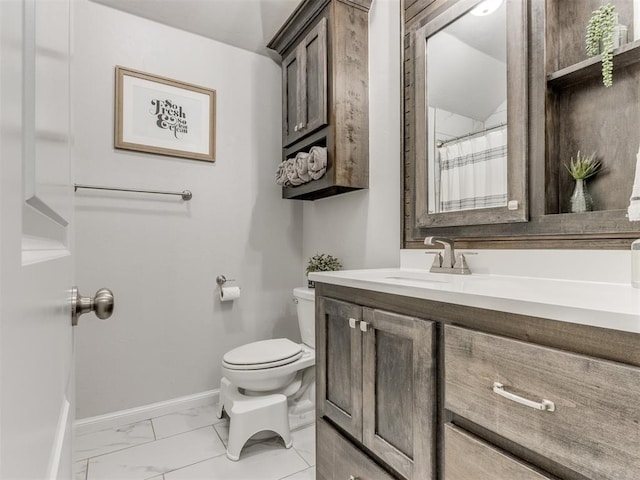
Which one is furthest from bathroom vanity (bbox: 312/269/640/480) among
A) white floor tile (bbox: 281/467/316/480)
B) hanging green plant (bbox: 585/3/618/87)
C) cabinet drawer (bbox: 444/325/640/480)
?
hanging green plant (bbox: 585/3/618/87)

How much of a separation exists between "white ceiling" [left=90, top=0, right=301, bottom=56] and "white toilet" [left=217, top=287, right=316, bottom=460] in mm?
1687

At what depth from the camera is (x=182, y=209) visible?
2.16m

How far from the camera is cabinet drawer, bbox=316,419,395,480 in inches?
42.6

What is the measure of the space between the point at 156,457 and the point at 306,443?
72 cm

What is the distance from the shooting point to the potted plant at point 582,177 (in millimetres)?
1068

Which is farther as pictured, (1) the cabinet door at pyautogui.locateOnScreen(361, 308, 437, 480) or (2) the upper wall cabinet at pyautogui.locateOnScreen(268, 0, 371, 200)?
(2) the upper wall cabinet at pyautogui.locateOnScreen(268, 0, 371, 200)

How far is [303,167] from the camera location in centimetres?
194

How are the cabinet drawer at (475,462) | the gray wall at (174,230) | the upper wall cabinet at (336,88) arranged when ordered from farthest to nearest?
the gray wall at (174,230) < the upper wall cabinet at (336,88) < the cabinet drawer at (475,462)

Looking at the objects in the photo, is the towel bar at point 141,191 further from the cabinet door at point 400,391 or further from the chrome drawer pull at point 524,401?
the chrome drawer pull at point 524,401

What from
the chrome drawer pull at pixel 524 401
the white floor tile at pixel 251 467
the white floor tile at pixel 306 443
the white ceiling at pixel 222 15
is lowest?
the white floor tile at pixel 306 443

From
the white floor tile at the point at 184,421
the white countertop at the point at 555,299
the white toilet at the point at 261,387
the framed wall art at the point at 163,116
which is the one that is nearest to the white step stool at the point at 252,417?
the white toilet at the point at 261,387

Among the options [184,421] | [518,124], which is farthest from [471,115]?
[184,421]

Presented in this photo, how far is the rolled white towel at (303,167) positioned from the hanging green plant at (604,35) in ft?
4.07

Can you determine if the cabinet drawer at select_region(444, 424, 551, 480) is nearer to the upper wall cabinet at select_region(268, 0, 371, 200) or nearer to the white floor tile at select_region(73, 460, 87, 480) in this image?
the upper wall cabinet at select_region(268, 0, 371, 200)
